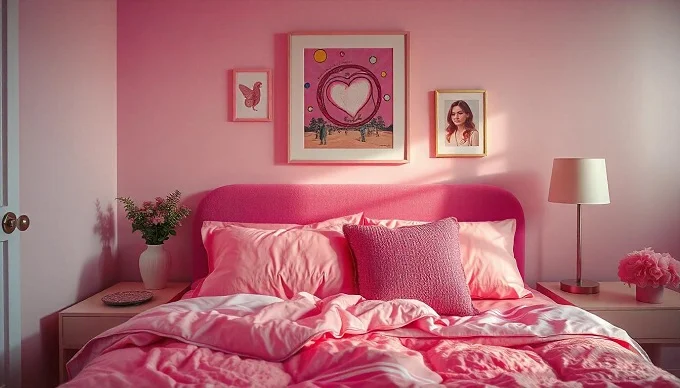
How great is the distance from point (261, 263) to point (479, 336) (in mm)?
1113

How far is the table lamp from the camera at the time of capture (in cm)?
262

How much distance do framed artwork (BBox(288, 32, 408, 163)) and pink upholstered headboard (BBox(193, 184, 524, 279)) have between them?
22cm

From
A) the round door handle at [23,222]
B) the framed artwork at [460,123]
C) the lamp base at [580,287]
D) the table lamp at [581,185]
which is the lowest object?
the lamp base at [580,287]

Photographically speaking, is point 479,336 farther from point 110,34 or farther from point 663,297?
point 110,34

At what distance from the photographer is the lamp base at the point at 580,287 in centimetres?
265

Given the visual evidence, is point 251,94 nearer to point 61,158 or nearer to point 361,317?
point 61,158

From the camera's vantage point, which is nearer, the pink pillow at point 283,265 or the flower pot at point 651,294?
the pink pillow at point 283,265

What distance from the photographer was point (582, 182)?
8.63ft

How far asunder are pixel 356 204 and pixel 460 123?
812 mm

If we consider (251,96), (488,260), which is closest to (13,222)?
(251,96)

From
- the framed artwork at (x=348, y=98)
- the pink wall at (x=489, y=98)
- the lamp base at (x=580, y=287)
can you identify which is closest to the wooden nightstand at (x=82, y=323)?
the pink wall at (x=489, y=98)

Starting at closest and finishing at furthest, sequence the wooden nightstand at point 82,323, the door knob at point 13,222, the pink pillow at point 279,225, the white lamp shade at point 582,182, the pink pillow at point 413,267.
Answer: the door knob at point 13,222
the pink pillow at point 413,267
the wooden nightstand at point 82,323
the white lamp shade at point 582,182
the pink pillow at point 279,225

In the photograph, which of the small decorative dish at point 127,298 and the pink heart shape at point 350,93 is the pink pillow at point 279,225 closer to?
the small decorative dish at point 127,298

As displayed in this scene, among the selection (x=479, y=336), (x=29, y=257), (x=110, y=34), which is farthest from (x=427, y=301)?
(x=110, y=34)
